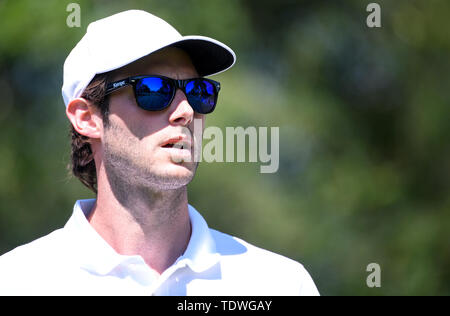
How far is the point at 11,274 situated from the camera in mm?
2322

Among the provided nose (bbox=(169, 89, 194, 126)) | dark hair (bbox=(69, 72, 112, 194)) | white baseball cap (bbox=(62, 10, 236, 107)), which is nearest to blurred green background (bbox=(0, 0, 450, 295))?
dark hair (bbox=(69, 72, 112, 194))

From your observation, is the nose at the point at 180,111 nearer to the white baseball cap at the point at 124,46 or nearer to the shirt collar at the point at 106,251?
the white baseball cap at the point at 124,46

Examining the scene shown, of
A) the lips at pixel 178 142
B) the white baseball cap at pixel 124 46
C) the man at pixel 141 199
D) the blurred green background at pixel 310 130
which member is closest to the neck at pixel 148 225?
the man at pixel 141 199

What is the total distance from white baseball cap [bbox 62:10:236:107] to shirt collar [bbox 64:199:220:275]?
47cm

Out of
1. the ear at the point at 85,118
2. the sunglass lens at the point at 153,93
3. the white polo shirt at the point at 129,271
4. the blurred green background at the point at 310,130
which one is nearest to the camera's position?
the white polo shirt at the point at 129,271

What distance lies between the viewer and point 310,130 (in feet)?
22.0

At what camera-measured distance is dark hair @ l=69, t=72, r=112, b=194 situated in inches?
97.5

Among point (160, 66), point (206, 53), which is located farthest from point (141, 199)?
point (206, 53)

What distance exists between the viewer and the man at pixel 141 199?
90.9 inches

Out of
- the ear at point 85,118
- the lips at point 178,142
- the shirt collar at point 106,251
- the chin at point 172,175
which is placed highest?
the ear at point 85,118

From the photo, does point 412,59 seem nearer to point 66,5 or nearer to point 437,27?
point 437,27

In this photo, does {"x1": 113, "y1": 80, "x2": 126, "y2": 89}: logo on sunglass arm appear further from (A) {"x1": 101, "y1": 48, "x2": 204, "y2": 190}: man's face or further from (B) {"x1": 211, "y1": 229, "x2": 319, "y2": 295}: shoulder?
(B) {"x1": 211, "y1": 229, "x2": 319, "y2": 295}: shoulder

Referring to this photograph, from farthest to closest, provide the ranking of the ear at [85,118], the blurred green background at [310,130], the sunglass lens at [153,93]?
the blurred green background at [310,130], the ear at [85,118], the sunglass lens at [153,93]
